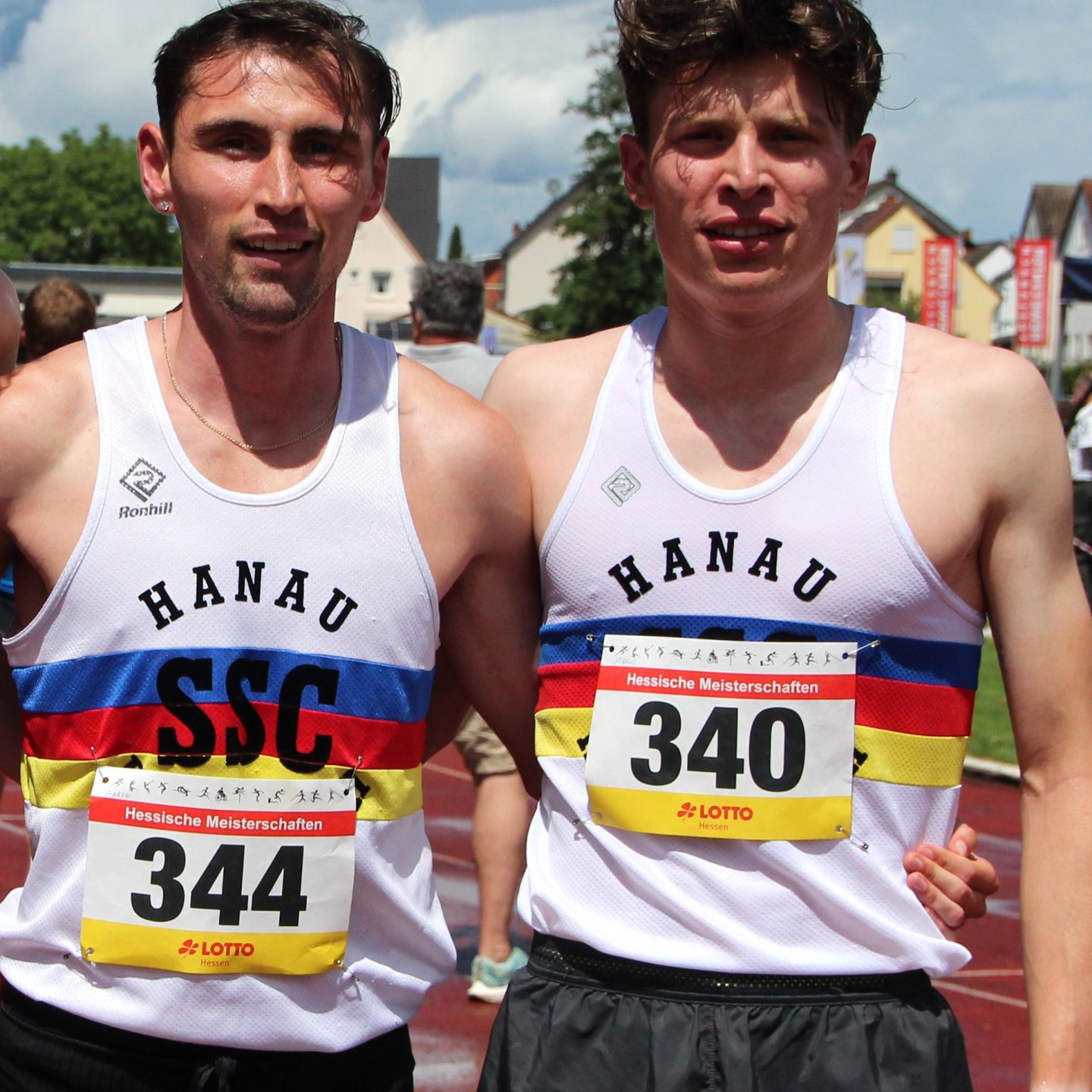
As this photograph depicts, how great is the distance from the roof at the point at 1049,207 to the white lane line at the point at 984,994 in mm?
71209

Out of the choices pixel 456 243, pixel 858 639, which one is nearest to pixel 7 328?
pixel 858 639

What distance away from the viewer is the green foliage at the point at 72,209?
65.1 metres

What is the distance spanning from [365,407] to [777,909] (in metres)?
1.05

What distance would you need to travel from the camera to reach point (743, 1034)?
95.3 inches

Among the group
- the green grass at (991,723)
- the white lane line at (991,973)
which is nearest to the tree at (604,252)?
the green grass at (991,723)

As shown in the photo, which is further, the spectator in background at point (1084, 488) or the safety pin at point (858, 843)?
the spectator in background at point (1084, 488)

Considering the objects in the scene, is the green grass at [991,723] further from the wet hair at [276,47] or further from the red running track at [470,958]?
the wet hair at [276,47]

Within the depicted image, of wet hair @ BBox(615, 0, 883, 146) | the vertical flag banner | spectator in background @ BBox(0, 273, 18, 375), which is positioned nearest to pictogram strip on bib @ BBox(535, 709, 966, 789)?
wet hair @ BBox(615, 0, 883, 146)

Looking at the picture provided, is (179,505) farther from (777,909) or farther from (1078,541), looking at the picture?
(1078,541)

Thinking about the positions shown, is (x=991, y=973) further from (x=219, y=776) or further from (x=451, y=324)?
(x=219, y=776)

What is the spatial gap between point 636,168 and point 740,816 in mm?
1098

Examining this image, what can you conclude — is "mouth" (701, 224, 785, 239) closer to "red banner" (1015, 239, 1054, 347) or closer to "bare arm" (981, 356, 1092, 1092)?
"bare arm" (981, 356, 1092, 1092)

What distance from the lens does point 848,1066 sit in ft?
7.89

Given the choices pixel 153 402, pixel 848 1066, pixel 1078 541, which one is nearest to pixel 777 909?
pixel 848 1066
